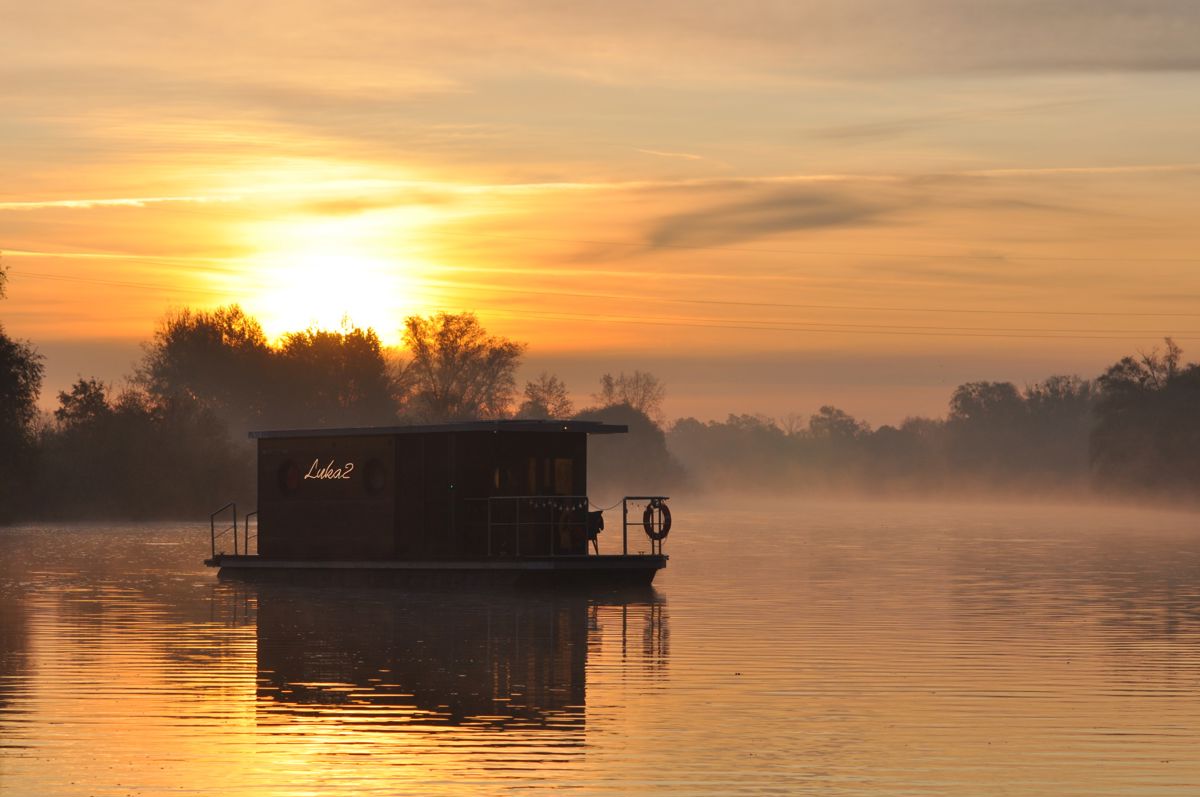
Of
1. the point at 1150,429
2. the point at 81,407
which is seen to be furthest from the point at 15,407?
the point at 1150,429

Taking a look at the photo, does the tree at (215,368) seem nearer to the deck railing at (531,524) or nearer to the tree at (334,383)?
the tree at (334,383)

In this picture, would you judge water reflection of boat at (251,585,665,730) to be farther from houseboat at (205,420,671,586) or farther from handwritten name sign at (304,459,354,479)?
handwritten name sign at (304,459,354,479)

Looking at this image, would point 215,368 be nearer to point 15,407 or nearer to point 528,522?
point 15,407

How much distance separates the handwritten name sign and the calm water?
3086mm

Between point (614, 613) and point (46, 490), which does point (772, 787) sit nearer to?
point (614, 613)

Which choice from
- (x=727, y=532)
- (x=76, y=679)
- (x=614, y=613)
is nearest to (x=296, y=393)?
(x=727, y=532)

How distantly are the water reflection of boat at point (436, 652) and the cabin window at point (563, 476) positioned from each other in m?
3.52

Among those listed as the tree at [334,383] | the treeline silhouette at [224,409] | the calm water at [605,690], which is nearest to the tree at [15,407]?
the treeline silhouette at [224,409]

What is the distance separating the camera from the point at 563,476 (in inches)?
1542

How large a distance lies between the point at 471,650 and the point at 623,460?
141m

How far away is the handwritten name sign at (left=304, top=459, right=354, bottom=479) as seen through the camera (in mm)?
40125

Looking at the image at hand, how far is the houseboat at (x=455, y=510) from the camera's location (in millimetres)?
37275

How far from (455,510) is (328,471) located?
400 cm


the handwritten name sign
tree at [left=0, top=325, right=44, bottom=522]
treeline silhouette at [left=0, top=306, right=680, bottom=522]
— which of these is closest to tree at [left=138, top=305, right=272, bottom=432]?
treeline silhouette at [left=0, top=306, right=680, bottom=522]
